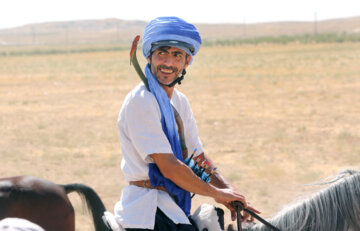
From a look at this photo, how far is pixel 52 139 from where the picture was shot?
43.9 ft

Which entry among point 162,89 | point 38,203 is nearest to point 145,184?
point 162,89

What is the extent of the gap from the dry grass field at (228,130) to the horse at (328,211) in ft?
0.45

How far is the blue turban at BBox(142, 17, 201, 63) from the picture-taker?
262cm

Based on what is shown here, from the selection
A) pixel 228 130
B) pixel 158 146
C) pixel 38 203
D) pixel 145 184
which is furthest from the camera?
pixel 228 130

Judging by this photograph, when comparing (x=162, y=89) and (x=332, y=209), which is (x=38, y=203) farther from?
(x=332, y=209)

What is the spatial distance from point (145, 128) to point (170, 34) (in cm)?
48

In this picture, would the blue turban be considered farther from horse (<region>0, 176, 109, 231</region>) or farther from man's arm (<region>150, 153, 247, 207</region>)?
horse (<region>0, 176, 109, 231</region>)

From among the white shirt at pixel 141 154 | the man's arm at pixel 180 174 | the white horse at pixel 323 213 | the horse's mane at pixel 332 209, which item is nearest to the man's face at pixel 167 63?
the white shirt at pixel 141 154

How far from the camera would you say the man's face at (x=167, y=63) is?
267cm

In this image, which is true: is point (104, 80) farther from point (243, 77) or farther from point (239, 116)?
point (239, 116)

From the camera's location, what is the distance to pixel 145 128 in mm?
2520

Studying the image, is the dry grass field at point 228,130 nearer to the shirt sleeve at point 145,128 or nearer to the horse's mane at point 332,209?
the horse's mane at point 332,209

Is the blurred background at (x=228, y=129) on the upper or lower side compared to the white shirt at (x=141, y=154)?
lower

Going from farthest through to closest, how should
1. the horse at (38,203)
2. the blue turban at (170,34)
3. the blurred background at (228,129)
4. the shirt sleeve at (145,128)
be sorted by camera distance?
the blurred background at (228,129) → the horse at (38,203) → the blue turban at (170,34) → the shirt sleeve at (145,128)
